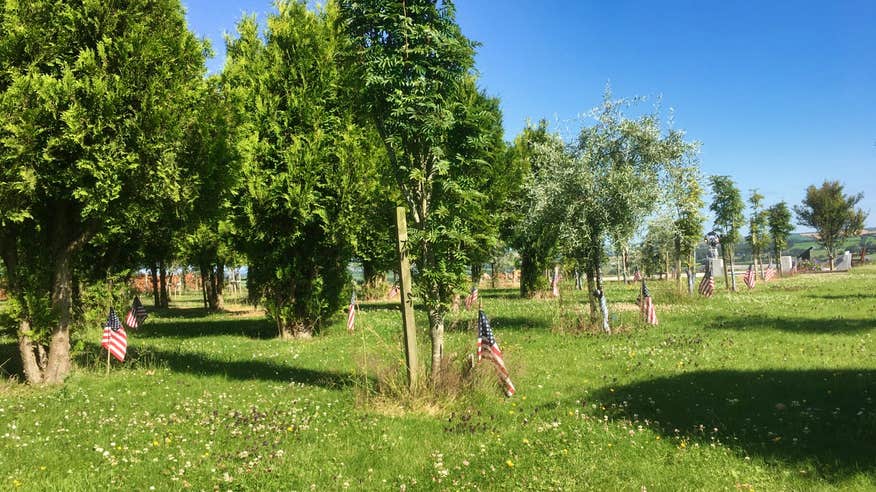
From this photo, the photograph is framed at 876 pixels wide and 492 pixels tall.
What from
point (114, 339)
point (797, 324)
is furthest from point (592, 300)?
point (114, 339)

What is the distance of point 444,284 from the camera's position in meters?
8.45

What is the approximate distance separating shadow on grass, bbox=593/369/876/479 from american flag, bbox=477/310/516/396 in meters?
1.47

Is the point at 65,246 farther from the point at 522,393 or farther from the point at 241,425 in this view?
the point at 522,393

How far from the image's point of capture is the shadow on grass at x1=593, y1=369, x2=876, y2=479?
6305mm

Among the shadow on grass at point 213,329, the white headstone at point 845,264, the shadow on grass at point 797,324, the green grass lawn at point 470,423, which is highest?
the shadow on grass at point 213,329

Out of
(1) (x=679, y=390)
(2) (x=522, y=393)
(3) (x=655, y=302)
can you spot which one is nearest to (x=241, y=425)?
(2) (x=522, y=393)

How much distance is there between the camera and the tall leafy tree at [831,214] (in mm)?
57406

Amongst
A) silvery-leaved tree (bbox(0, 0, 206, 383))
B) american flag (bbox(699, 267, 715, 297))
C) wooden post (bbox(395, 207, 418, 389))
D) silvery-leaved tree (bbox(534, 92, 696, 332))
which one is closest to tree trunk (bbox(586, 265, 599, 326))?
silvery-leaved tree (bbox(534, 92, 696, 332))

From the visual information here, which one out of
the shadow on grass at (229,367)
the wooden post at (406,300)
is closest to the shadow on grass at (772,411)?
the wooden post at (406,300)

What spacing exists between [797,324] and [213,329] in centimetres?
1894

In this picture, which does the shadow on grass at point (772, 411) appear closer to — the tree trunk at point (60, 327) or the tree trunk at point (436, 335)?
the tree trunk at point (436, 335)

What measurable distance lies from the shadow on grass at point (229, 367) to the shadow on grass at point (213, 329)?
3.98 m

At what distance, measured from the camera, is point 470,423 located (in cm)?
761

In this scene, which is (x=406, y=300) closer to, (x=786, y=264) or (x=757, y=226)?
(x=757, y=226)
